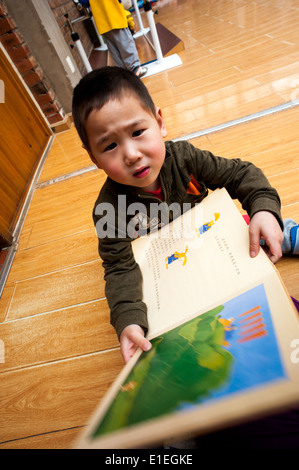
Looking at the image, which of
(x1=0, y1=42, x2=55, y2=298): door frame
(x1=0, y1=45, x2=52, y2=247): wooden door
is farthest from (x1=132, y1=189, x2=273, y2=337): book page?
(x1=0, y1=45, x2=52, y2=247): wooden door

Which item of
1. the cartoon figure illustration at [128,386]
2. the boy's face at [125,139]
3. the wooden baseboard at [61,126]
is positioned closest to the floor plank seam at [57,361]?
the cartoon figure illustration at [128,386]

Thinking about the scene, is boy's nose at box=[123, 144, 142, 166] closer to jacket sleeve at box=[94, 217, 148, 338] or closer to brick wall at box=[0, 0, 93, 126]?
jacket sleeve at box=[94, 217, 148, 338]

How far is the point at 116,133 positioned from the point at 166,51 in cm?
258

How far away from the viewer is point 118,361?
2.12 feet

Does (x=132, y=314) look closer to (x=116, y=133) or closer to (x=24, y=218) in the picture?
(x=116, y=133)

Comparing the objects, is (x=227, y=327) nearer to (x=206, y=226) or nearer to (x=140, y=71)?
(x=206, y=226)

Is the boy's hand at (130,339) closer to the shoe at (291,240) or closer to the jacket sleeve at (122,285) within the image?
the jacket sleeve at (122,285)

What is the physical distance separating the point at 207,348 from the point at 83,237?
2.58ft

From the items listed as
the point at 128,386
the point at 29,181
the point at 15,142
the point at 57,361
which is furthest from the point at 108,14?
the point at 128,386

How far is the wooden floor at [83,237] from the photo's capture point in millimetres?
635

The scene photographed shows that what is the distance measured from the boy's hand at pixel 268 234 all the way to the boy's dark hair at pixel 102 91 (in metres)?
0.31

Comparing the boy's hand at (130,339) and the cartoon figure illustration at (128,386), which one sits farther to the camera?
the boy's hand at (130,339)

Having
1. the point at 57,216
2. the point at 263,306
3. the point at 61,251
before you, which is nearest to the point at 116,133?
the point at 263,306

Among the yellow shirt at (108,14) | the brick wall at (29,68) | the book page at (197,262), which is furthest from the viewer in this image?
the yellow shirt at (108,14)
